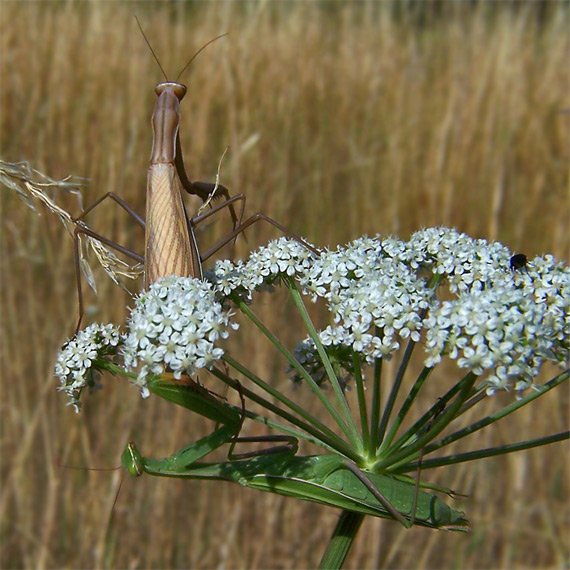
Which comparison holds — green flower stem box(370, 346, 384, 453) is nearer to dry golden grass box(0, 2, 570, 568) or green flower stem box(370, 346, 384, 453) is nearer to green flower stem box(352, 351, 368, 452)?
green flower stem box(352, 351, 368, 452)

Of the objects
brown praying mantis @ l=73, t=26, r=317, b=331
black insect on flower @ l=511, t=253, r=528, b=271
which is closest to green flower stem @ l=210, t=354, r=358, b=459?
brown praying mantis @ l=73, t=26, r=317, b=331

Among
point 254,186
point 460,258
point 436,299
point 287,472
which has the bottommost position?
point 287,472

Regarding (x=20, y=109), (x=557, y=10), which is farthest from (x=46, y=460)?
(x=557, y=10)

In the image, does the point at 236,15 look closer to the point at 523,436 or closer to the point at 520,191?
the point at 520,191

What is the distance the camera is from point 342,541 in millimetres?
1326

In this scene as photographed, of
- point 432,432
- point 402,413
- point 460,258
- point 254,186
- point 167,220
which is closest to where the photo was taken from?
point 432,432

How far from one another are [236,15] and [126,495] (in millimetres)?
3277

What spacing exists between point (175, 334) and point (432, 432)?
519 mm

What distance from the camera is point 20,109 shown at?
3.74 meters

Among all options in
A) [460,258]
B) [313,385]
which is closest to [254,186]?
[460,258]

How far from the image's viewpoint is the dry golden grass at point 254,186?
117 inches

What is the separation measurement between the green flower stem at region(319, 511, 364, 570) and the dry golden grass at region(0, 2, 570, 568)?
1.00 metres

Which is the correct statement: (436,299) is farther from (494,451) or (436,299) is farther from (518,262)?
(494,451)

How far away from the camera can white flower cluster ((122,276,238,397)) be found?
4.03ft
